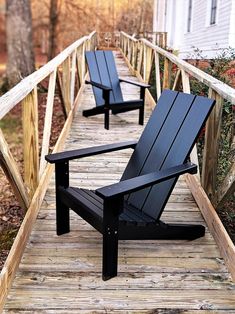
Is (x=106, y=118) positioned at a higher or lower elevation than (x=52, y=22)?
lower

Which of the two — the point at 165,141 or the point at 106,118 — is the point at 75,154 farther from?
the point at 106,118

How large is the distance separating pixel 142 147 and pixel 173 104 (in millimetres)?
362

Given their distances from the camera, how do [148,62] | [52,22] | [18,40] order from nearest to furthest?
[148,62] → [18,40] → [52,22]

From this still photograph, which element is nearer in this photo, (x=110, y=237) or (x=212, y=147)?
(x=110, y=237)

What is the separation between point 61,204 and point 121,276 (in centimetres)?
66

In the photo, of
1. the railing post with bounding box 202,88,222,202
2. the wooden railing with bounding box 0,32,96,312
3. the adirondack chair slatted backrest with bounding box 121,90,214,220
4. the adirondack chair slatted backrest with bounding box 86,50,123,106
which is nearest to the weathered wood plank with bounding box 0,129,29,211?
A: the wooden railing with bounding box 0,32,96,312

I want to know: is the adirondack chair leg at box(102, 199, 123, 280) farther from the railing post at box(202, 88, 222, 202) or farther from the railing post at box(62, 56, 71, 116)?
the railing post at box(62, 56, 71, 116)

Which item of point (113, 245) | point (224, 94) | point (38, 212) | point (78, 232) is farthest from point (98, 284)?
point (224, 94)

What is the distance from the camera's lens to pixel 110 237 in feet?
7.49

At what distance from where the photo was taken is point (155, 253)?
2631 mm

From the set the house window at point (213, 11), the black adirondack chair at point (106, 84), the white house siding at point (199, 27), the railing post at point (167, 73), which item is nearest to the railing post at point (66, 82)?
the black adirondack chair at point (106, 84)

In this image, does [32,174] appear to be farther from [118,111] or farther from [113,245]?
[118,111]

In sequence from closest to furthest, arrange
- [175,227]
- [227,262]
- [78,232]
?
[227,262], [175,227], [78,232]

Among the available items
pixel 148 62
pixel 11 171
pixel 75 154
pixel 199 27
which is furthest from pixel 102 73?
pixel 199 27
